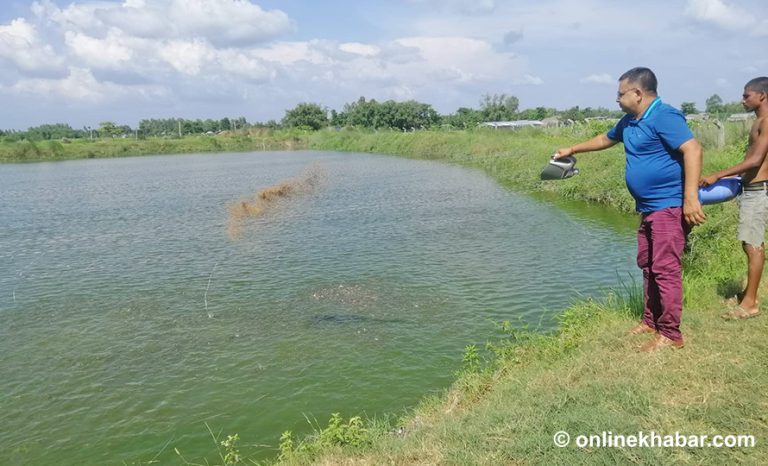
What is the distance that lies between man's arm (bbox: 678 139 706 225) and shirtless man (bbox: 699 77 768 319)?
635 mm

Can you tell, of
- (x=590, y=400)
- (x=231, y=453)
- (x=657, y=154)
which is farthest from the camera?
(x=231, y=453)

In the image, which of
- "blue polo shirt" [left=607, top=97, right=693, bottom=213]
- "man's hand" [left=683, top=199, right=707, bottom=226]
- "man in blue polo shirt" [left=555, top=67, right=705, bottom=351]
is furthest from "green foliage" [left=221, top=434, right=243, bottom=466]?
"man's hand" [left=683, top=199, right=707, bottom=226]

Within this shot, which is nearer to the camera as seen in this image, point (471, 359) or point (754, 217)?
point (754, 217)

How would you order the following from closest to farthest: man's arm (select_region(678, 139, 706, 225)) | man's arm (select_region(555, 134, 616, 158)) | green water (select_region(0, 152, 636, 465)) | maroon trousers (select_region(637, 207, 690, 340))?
man's arm (select_region(678, 139, 706, 225)) → maroon trousers (select_region(637, 207, 690, 340)) → man's arm (select_region(555, 134, 616, 158)) → green water (select_region(0, 152, 636, 465))

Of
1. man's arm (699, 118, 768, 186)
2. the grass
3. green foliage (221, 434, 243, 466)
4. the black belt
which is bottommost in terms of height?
green foliage (221, 434, 243, 466)

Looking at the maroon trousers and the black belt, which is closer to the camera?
the maroon trousers

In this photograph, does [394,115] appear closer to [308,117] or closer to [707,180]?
[308,117]

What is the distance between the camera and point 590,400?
161 inches

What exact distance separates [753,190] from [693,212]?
1.27 metres

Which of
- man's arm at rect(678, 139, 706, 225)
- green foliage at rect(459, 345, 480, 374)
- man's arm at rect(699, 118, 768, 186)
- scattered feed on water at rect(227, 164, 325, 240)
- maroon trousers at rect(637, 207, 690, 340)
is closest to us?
man's arm at rect(678, 139, 706, 225)

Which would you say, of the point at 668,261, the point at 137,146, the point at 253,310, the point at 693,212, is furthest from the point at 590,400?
the point at 137,146

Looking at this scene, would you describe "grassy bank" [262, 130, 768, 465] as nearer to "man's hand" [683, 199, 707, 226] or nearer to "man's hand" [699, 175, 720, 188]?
"man's hand" [683, 199, 707, 226]

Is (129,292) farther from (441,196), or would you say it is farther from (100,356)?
(441,196)

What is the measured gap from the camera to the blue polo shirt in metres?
4.46
